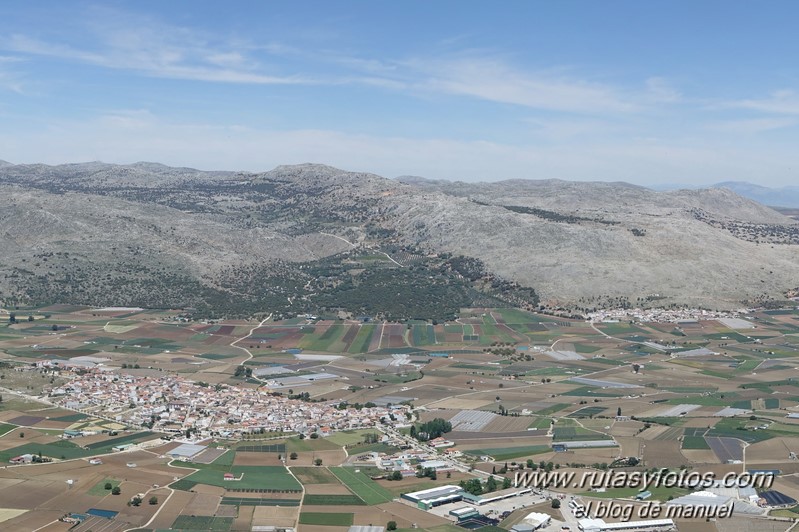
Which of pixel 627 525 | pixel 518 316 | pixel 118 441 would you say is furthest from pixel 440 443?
pixel 518 316

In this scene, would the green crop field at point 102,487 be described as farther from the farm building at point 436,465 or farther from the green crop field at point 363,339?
the green crop field at point 363,339

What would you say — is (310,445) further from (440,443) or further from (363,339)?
(363,339)

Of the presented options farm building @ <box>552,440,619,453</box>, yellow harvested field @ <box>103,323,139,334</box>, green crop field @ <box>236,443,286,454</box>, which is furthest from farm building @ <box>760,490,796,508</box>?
yellow harvested field @ <box>103,323,139,334</box>

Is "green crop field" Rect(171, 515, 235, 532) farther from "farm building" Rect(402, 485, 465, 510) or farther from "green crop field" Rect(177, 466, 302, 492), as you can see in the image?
"farm building" Rect(402, 485, 465, 510)

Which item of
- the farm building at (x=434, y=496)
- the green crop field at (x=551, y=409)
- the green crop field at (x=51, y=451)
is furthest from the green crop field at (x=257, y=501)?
the green crop field at (x=551, y=409)

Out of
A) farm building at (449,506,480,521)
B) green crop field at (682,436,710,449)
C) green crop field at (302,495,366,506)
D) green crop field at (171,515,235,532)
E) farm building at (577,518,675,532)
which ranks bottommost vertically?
green crop field at (302,495,366,506)
